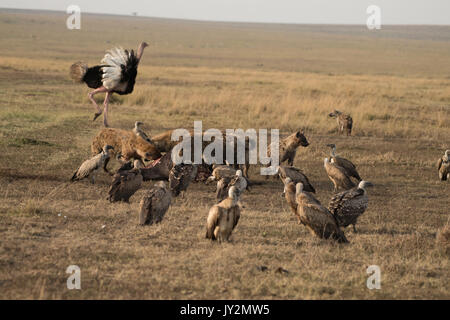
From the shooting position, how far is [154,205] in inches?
273

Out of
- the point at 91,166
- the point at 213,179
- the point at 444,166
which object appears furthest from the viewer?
the point at 444,166

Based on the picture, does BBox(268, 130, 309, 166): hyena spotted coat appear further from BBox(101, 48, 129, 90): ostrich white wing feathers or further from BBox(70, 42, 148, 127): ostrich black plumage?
BBox(101, 48, 129, 90): ostrich white wing feathers

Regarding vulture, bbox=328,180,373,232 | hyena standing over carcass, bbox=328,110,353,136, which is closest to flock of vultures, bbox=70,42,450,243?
vulture, bbox=328,180,373,232

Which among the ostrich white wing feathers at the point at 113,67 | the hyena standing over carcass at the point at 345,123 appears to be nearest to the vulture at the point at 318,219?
the ostrich white wing feathers at the point at 113,67

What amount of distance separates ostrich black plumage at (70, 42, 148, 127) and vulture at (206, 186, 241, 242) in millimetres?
6968

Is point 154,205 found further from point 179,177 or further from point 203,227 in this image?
point 179,177

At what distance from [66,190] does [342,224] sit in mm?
3934

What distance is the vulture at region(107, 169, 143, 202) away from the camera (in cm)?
793

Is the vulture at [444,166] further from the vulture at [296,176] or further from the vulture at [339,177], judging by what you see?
the vulture at [296,176]

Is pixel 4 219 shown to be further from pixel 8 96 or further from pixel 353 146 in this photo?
pixel 8 96

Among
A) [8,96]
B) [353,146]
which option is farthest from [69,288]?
[8,96]

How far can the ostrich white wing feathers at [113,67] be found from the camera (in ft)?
43.1

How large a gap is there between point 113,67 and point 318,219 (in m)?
8.06

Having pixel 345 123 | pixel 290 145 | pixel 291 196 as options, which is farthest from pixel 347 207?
pixel 345 123
